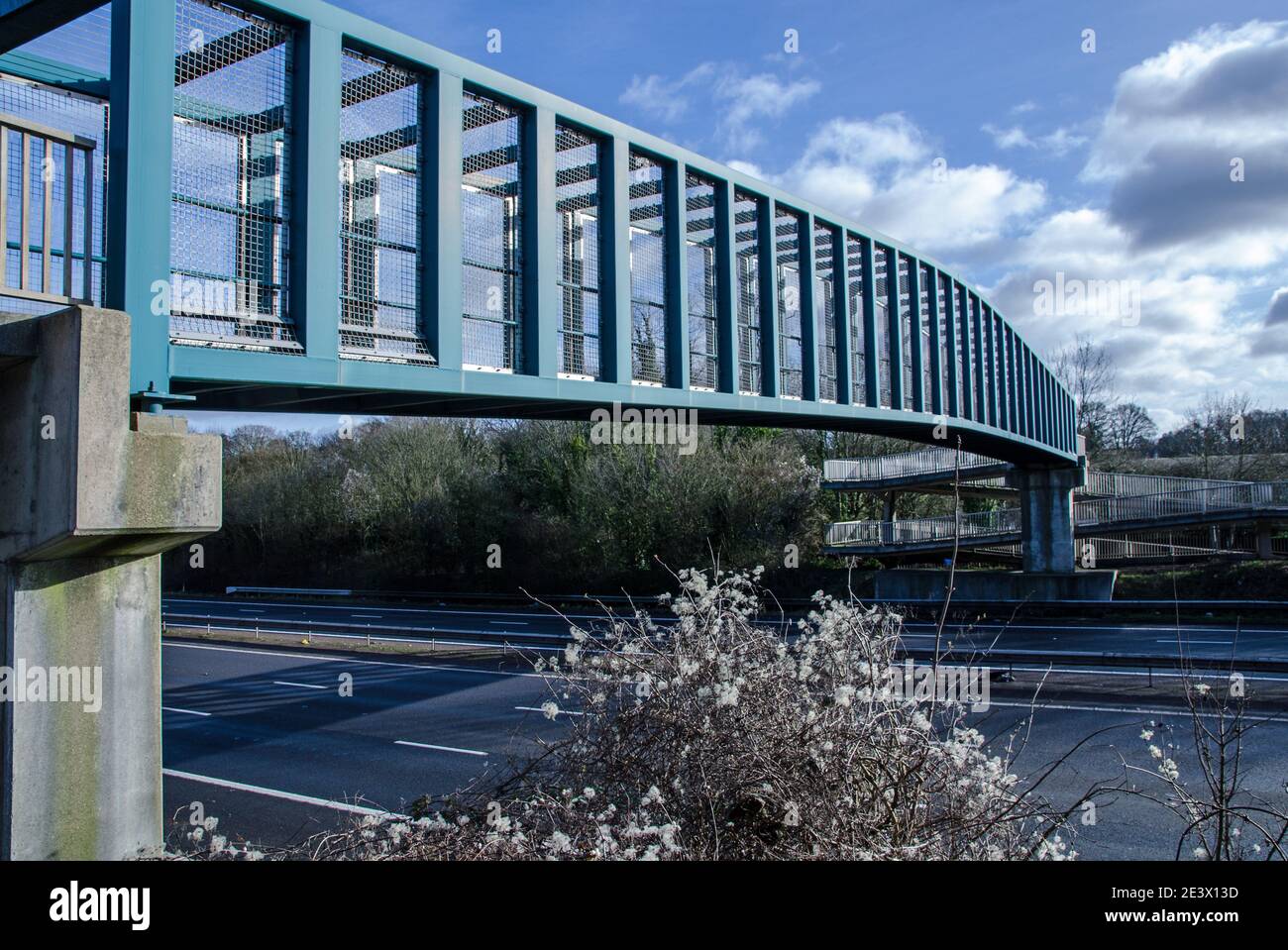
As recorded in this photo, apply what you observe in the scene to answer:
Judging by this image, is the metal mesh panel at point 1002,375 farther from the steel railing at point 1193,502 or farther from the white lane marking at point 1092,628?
the steel railing at point 1193,502

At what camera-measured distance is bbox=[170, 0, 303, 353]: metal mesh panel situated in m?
5.84

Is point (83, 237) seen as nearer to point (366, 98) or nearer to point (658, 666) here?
point (366, 98)

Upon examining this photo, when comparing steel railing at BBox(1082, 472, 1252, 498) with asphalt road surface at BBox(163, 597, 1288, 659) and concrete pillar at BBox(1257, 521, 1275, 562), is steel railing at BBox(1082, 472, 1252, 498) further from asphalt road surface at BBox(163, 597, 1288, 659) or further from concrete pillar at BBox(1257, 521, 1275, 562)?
asphalt road surface at BBox(163, 597, 1288, 659)

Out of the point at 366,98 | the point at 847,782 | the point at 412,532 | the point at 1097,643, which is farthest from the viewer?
the point at 412,532

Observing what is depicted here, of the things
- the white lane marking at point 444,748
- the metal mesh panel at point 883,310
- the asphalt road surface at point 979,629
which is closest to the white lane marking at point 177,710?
the white lane marking at point 444,748

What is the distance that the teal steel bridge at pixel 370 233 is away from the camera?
211 inches

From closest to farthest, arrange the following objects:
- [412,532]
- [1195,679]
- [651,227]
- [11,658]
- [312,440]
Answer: [11,658], [651,227], [1195,679], [412,532], [312,440]

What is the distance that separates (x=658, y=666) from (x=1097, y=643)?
17.5 metres

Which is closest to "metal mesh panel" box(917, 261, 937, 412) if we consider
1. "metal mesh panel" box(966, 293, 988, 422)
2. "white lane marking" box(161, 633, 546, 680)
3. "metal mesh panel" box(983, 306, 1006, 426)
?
"metal mesh panel" box(966, 293, 988, 422)

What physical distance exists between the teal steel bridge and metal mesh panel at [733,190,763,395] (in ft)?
0.13

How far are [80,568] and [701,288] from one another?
771cm

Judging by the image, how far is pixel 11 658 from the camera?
4582 mm

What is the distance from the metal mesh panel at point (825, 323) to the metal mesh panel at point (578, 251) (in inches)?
206
